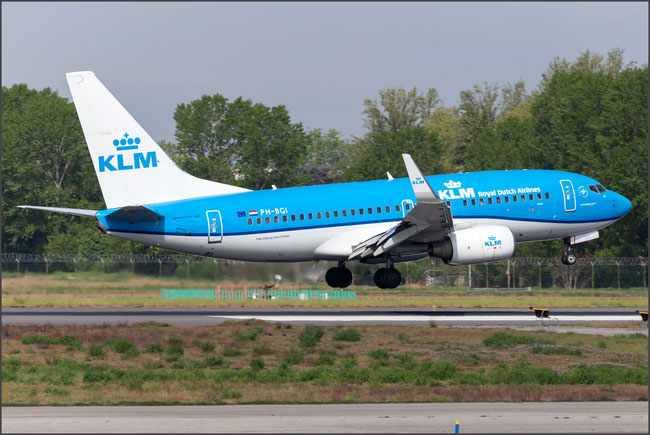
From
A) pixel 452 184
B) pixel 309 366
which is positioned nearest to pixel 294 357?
pixel 309 366

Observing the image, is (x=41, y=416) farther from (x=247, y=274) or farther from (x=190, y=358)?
(x=247, y=274)

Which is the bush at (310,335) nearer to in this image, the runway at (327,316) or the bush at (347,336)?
the bush at (347,336)

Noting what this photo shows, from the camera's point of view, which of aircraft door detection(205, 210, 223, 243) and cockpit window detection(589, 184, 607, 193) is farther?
cockpit window detection(589, 184, 607, 193)

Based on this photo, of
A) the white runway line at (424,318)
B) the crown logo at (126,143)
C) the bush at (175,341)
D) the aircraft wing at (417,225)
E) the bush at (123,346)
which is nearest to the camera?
the aircraft wing at (417,225)

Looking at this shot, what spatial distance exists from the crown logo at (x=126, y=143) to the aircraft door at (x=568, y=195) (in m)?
21.6

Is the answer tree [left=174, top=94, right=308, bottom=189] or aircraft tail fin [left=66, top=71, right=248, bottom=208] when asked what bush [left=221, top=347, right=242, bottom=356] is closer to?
aircraft tail fin [left=66, top=71, right=248, bottom=208]

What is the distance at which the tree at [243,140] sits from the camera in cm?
Result: 10806

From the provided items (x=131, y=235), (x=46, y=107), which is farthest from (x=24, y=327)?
(x=46, y=107)

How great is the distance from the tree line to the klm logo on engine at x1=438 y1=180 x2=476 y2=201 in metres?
47.9

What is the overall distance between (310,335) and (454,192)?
397 inches

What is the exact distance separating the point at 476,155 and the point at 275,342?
76.2 metres

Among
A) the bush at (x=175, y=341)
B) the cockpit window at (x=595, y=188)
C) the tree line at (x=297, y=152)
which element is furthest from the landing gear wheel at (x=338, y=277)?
the tree line at (x=297, y=152)

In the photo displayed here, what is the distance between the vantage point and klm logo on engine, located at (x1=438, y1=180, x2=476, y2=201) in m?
48.8

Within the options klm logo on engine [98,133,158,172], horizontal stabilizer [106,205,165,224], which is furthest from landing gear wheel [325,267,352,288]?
klm logo on engine [98,133,158,172]
